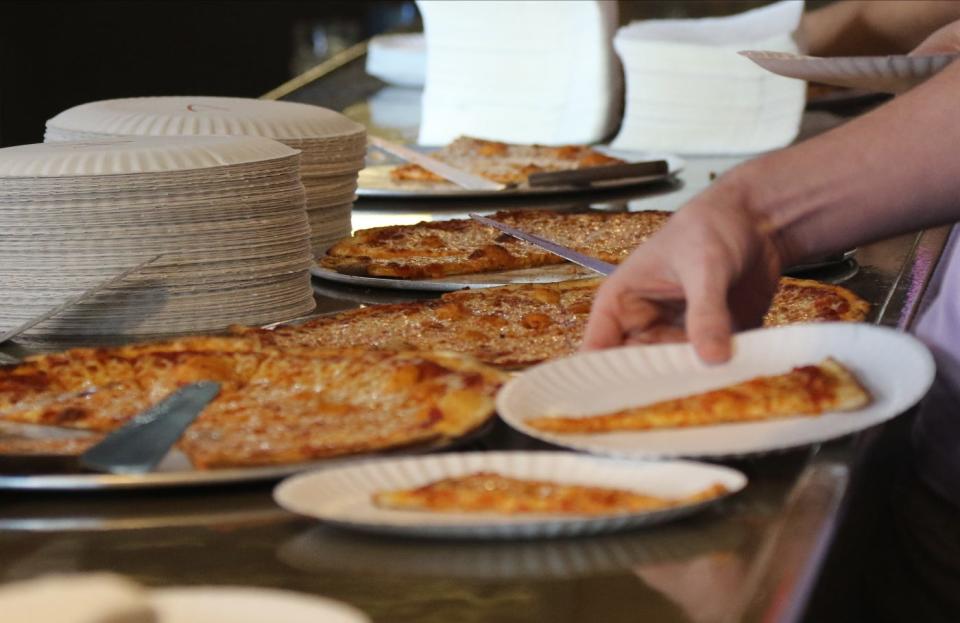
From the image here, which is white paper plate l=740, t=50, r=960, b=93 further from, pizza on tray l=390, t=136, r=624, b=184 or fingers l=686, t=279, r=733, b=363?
pizza on tray l=390, t=136, r=624, b=184

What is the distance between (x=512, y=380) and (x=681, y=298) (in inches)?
6.3

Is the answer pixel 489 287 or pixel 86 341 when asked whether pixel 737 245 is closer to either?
pixel 489 287

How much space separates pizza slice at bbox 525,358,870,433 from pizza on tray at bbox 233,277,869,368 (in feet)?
0.88

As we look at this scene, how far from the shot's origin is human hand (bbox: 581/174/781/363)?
974mm

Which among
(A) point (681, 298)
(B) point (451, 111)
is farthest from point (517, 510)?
(B) point (451, 111)

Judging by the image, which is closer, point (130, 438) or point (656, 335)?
point (130, 438)

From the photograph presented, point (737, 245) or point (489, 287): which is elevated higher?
point (737, 245)

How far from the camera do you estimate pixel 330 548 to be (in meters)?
0.80

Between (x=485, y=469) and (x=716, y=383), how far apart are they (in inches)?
8.4

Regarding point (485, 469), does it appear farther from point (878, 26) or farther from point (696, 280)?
point (878, 26)

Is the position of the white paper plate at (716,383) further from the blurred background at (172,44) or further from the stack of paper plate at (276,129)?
the blurred background at (172,44)

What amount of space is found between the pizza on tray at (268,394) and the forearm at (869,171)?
0.27 meters

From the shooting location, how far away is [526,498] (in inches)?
31.3

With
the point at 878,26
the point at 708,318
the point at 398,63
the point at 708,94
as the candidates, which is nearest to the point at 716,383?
the point at 708,318
